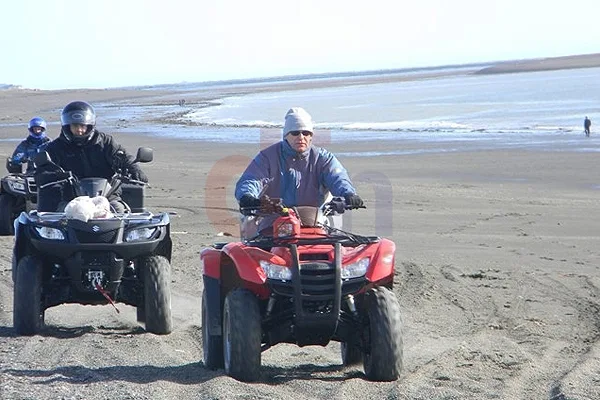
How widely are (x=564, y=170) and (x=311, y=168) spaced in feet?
68.4

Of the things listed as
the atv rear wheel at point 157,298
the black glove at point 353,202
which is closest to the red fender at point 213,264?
the black glove at point 353,202

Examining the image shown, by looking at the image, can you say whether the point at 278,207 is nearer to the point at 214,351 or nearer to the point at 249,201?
the point at 249,201

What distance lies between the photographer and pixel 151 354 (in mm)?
8578

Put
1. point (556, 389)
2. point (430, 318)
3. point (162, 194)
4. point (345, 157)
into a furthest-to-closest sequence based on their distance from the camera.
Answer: point (345, 157)
point (162, 194)
point (430, 318)
point (556, 389)

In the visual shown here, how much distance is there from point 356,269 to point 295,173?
1.35 meters

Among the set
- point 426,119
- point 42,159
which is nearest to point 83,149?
point 42,159

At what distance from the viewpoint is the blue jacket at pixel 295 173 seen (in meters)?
8.52

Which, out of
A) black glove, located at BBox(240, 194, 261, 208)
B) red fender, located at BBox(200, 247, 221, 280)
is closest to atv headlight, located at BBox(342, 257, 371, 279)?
black glove, located at BBox(240, 194, 261, 208)

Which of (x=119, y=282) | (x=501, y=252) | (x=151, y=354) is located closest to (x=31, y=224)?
(x=119, y=282)

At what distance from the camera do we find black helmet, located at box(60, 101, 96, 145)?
407 inches

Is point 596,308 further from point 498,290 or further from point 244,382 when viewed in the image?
point 244,382

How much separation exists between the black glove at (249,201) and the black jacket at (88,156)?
279 centimetres

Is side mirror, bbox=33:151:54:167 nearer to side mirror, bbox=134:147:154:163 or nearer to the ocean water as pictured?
side mirror, bbox=134:147:154:163

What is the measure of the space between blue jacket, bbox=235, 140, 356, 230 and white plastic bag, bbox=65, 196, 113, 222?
1521 millimetres
